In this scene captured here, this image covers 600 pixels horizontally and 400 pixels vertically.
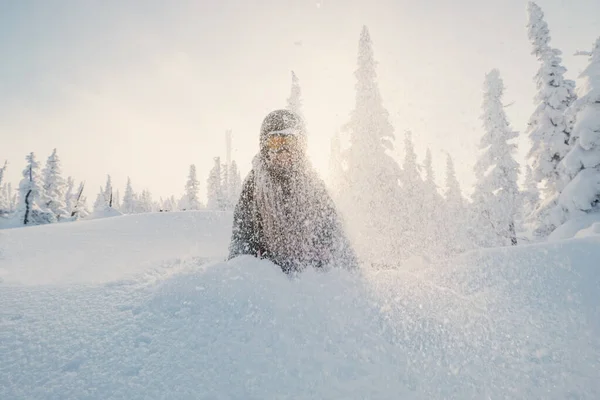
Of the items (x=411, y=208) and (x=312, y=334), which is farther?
(x=411, y=208)

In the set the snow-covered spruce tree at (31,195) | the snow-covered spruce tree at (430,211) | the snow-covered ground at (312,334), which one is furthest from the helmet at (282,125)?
the snow-covered spruce tree at (31,195)

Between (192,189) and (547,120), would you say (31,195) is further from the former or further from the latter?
(547,120)

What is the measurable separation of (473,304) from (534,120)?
21.3m

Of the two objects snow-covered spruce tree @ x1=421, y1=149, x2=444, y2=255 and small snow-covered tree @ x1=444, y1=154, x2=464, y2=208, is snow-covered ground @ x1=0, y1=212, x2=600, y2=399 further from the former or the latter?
small snow-covered tree @ x1=444, y1=154, x2=464, y2=208

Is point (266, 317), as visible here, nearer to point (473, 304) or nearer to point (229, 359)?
point (229, 359)

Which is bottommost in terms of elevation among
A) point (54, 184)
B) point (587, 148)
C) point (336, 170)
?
point (587, 148)

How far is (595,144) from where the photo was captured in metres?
12.5

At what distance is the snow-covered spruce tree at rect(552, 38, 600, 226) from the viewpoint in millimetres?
12328

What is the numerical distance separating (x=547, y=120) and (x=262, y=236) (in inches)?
833

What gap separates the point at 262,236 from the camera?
397 cm

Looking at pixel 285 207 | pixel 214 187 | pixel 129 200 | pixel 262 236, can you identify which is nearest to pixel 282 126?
pixel 285 207

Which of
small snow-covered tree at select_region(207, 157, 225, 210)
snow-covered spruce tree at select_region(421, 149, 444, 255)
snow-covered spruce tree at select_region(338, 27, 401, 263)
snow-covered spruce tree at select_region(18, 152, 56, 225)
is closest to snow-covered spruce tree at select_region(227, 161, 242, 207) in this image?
small snow-covered tree at select_region(207, 157, 225, 210)

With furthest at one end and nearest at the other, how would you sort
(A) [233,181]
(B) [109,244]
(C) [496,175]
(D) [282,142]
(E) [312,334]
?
1. (A) [233,181]
2. (C) [496,175]
3. (B) [109,244]
4. (D) [282,142]
5. (E) [312,334]

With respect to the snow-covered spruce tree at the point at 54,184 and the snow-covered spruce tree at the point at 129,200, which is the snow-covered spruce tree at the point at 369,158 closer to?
the snow-covered spruce tree at the point at 54,184
